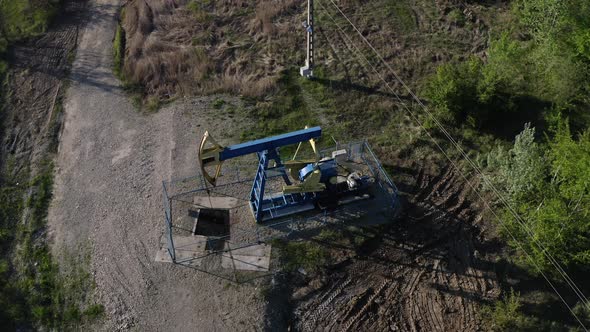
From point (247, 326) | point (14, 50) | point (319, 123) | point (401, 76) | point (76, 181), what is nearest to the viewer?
A: point (247, 326)

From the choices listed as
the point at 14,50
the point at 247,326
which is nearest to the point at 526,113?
the point at 247,326

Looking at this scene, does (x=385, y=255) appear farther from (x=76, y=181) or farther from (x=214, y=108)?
(x=76, y=181)

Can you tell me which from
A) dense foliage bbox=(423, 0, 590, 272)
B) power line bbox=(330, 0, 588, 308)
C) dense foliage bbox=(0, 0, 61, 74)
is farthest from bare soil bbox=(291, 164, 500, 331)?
dense foliage bbox=(0, 0, 61, 74)

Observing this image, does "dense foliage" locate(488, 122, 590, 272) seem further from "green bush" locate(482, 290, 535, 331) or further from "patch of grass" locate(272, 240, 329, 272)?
"patch of grass" locate(272, 240, 329, 272)

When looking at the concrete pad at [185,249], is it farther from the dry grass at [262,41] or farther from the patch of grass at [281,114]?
the dry grass at [262,41]

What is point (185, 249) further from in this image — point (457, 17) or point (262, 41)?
point (457, 17)

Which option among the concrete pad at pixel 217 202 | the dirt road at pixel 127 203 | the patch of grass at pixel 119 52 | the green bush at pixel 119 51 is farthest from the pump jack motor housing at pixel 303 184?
the green bush at pixel 119 51
